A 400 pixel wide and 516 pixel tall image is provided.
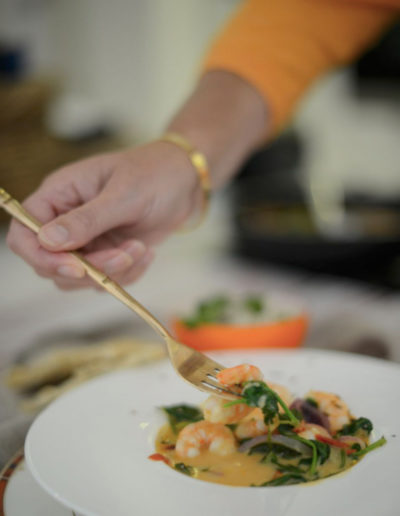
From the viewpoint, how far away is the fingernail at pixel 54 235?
892mm

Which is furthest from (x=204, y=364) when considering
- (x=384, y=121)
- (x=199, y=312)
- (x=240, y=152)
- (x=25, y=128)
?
(x=384, y=121)

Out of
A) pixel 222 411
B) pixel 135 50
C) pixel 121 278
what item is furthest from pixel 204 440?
pixel 135 50

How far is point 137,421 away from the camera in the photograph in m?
0.83

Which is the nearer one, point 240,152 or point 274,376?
point 274,376

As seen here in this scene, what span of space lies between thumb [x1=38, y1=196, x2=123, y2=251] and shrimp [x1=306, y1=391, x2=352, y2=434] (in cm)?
40

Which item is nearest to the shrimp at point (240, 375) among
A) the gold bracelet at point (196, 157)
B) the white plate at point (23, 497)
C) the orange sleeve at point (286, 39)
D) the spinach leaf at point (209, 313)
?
the white plate at point (23, 497)

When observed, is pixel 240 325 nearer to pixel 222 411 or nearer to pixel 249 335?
pixel 249 335

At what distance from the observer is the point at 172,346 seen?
88cm

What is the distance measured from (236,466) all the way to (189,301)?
1.86ft

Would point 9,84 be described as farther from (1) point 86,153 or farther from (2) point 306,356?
(2) point 306,356

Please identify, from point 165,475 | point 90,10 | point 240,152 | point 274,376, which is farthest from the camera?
point 90,10

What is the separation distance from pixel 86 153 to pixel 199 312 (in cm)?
248

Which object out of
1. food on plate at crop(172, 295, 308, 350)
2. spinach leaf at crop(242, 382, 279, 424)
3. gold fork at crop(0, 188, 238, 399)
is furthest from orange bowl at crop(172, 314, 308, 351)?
spinach leaf at crop(242, 382, 279, 424)

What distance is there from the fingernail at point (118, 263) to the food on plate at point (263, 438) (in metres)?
0.27
